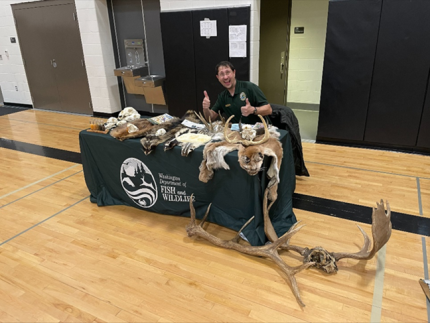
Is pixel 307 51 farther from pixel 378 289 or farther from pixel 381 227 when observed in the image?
Answer: pixel 378 289

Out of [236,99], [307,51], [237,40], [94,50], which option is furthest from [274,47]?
[236,99]

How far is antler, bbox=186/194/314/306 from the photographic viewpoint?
6.95 ft

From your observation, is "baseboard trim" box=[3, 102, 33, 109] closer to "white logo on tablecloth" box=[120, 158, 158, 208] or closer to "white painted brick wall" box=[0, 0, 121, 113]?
"white painted brick wall" box=[0, 0, 121, 113]

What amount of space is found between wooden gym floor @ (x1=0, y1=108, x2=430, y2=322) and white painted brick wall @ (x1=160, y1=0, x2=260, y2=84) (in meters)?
1.96

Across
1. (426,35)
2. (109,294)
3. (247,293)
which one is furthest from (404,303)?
(426,35)

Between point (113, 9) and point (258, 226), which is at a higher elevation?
point (113, 9)

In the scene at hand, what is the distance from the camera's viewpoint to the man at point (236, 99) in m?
2.93

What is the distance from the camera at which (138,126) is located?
9.77 ft

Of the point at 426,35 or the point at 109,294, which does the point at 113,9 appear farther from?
the point at 109,294

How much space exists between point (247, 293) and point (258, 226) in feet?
1.74

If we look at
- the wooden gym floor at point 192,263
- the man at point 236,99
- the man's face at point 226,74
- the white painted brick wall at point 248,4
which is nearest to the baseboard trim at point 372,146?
the wooden gym floor at point 192,263

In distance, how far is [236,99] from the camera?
312 cm

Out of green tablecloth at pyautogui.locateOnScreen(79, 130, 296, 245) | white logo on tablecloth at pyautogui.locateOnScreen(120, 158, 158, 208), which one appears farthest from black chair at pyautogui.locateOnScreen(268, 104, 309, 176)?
white logo on tablecloth at pyautogui.locateOnScreen(120, 158, 158, 208)

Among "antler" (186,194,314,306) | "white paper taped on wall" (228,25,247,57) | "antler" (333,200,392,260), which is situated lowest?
"antler" (186,194,314,306)
